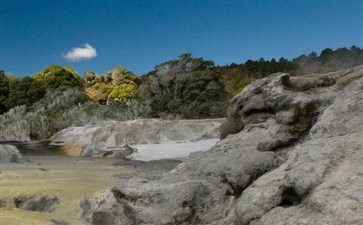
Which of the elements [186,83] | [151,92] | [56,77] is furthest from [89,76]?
[186,83]

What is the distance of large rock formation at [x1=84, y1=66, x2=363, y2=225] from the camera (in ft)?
16.9

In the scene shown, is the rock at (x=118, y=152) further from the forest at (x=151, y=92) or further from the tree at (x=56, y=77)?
the tree at (x=56, y=77)

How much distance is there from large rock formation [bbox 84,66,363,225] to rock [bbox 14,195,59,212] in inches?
38.8

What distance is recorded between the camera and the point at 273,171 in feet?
22.0

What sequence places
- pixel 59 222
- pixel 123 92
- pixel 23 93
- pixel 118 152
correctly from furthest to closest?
pixel 123 92 → pixel 23 93 → pixel 118 152 → pixel 59 222

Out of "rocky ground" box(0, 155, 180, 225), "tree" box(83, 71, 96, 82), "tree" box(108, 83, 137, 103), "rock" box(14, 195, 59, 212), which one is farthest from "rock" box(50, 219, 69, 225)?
"tree" box(83, 71, 96, 82)

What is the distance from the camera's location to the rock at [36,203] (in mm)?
10203

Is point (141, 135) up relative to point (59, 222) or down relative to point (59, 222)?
up

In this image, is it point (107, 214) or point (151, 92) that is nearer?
point (107, 214)

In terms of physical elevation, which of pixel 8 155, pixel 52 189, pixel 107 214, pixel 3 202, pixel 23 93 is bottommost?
pixel 107 214

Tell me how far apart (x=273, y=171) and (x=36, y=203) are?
582cm

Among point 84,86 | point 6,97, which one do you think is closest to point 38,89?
point 6,97

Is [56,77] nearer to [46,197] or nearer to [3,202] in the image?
[3,202]

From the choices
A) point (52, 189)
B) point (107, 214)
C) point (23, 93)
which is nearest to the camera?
point (107, 214)
